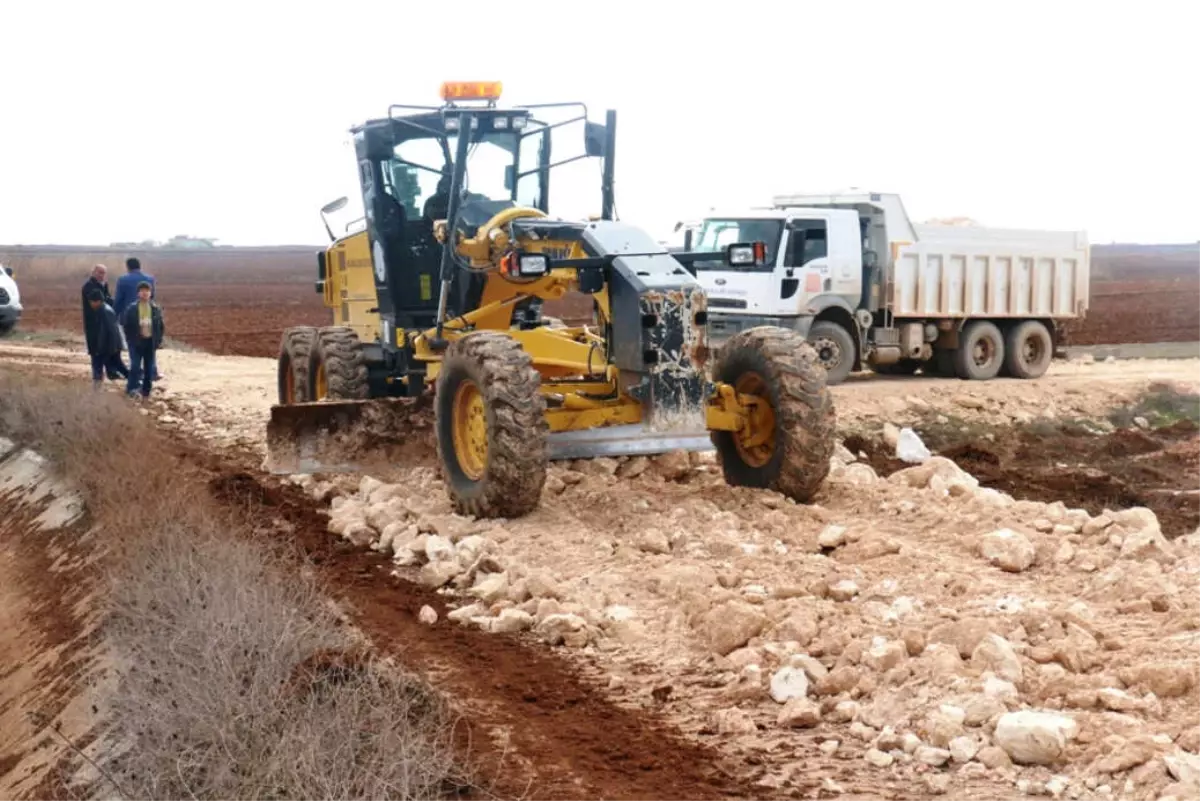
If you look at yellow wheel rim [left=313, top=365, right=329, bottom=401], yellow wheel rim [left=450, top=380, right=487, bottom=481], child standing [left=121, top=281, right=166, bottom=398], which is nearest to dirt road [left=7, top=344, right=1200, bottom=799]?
yellow wheel rim [left=450, top=380, right=487, bottom=481]

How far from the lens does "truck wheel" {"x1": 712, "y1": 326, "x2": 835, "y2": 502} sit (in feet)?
31.9

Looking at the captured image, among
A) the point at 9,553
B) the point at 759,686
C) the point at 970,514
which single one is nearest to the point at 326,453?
the point at 9,553

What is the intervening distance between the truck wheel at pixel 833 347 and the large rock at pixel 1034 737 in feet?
48.0

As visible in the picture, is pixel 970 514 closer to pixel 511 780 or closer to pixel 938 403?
pixel 511 780

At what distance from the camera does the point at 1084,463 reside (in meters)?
15.8

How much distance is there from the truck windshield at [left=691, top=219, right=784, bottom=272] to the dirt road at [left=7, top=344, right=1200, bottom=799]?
Result: 8547 millimetres

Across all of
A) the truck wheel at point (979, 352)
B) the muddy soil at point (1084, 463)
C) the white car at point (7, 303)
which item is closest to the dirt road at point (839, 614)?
the muddy soil at point (1084, 463)

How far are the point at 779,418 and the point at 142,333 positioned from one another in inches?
419

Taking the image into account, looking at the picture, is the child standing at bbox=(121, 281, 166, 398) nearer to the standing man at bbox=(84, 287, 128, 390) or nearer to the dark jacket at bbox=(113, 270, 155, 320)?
the dark jacket at bbox=(113, 270, 155, 320)

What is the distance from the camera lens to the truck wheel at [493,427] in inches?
361

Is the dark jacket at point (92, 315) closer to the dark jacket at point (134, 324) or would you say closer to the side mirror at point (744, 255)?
the dark jacket at point (134, 324)

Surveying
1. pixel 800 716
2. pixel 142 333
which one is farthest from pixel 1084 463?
pixel 142 333

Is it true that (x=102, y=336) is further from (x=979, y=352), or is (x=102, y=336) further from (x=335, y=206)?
(x=979, y=352)

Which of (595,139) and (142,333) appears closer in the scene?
(595,139)
